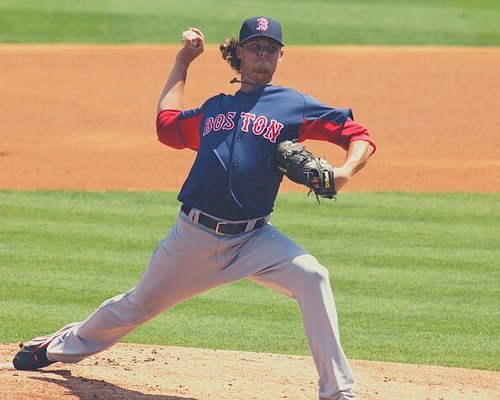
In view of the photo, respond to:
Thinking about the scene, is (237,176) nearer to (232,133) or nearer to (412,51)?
(232,133)

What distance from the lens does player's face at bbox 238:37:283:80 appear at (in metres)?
5.43

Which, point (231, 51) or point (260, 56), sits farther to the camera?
point (231, 51)

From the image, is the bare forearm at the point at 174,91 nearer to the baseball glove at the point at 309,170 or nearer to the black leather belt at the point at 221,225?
the black leather belt at the point at 221,225

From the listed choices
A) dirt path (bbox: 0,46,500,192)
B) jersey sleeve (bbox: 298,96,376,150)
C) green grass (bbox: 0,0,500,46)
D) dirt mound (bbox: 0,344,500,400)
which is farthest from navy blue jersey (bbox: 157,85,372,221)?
green grass (bbox: 0,0,500,46)

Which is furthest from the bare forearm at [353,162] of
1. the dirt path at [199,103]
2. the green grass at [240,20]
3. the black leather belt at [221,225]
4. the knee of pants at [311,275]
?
the green grass at [240,20]

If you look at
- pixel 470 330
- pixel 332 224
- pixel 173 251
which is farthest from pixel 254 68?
pixel 332 224

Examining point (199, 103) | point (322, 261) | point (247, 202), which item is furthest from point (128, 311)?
point (199, 103)

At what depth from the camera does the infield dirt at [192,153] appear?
5.94 metres

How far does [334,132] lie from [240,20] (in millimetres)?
18102

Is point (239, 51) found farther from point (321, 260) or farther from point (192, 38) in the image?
point (321, 260)

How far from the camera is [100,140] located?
14.2 m

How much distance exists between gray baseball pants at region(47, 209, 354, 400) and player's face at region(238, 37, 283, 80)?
72cm

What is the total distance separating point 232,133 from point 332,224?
4905 mm

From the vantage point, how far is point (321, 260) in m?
9.03
